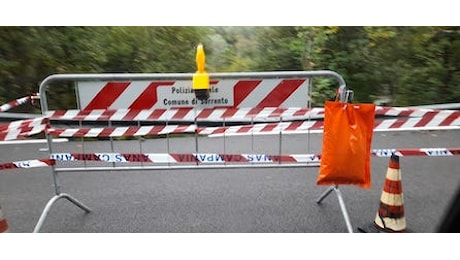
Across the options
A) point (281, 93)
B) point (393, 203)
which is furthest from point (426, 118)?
point (281, 93)

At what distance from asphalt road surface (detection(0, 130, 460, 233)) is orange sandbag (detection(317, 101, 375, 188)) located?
0.59 meters

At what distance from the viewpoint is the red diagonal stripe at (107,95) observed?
10.6ft

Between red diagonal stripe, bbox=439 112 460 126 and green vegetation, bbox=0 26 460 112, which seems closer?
red diagonal stripe, bbox=439 112 460 126

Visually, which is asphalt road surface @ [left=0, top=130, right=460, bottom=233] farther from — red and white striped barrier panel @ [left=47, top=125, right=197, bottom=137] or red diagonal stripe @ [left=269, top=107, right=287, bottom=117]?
red diagonal stripe @ [left=269, top=107, right=287, bottom=117]

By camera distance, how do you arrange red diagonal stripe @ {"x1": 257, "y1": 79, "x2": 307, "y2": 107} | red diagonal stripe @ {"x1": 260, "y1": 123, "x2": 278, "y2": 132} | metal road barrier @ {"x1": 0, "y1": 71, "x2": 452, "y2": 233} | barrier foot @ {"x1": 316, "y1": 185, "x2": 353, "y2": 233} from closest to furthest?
barrier foot @ {"x1": 316, "y1": 185, "x2": 353, "y2": 233}, metal road barrier @ {"x1": 0, "y1": 71, "x2": 452, "y2": 233}, red diagonal stripe @ {"x1": 257, "y1": 79, "x2": 307, "y2": 107}, red diagonal stripe @ {"x1": 260, "y1": 123, "x2": 278, "y2": 132}

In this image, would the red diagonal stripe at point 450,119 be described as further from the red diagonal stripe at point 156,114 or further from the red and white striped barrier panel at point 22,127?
the red and white striped barrier panel at point 22,127

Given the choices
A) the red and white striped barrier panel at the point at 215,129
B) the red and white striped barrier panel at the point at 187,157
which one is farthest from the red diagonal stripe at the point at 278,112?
the red and white striped barrier panel at the point at 187,157

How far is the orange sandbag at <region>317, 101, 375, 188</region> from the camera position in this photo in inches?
112

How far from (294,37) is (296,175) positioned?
172 inches

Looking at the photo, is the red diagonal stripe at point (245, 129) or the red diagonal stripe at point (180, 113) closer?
the red diagonal stripe at point (180, 113)

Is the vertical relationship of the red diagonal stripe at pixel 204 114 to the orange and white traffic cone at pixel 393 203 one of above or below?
above

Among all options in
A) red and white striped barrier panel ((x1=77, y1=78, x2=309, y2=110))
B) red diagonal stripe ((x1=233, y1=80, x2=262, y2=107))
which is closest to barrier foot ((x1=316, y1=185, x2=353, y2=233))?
red and white striped barrier panel ((x1=77, y1=78, x2=309, y2=110))

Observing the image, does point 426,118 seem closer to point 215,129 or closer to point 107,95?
point 215,129

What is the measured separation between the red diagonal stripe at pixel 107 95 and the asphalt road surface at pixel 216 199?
889 millimetres
